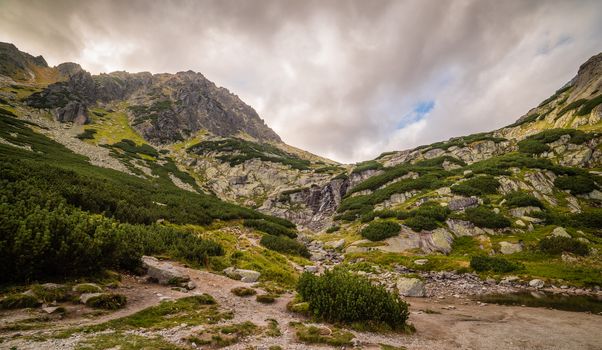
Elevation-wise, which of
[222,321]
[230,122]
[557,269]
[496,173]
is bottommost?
[222,321]

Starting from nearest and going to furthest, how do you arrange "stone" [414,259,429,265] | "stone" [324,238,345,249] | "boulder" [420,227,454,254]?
1. "stone" [414,259,429,265]
2. "boulder" [420,227,454,254]
3. "stone" [324,238,345,249]

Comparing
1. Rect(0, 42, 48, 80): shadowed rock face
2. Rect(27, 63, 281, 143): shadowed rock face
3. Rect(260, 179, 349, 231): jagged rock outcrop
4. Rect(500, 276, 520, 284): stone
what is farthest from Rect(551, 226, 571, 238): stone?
Rect(0, 42, 48, 80): shadowed rock face

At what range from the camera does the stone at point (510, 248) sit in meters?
36.2

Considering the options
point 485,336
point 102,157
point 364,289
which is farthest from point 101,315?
point 102,157

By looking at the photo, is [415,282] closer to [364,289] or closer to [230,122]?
[364,289]

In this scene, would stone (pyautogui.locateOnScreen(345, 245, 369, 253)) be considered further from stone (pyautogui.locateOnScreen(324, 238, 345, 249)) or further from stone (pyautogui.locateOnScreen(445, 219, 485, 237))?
stone (pyautogui.locateOnScreen(445, 219, 485, 237))

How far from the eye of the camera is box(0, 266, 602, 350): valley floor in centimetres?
907

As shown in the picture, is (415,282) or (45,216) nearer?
(45,216)

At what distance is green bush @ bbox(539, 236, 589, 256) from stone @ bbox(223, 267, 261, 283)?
3594cm

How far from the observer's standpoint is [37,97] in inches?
4208

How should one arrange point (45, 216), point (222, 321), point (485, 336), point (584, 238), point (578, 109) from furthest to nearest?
point (578, 109)
point (584, 238)
point (485, 336)
point (45, 216)
point (222, 321)

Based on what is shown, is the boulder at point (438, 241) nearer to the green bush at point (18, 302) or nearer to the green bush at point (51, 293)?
the green bush at point (51, 293)

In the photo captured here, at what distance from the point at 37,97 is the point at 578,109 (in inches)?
7185

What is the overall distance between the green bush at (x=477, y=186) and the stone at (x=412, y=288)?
34.9m
